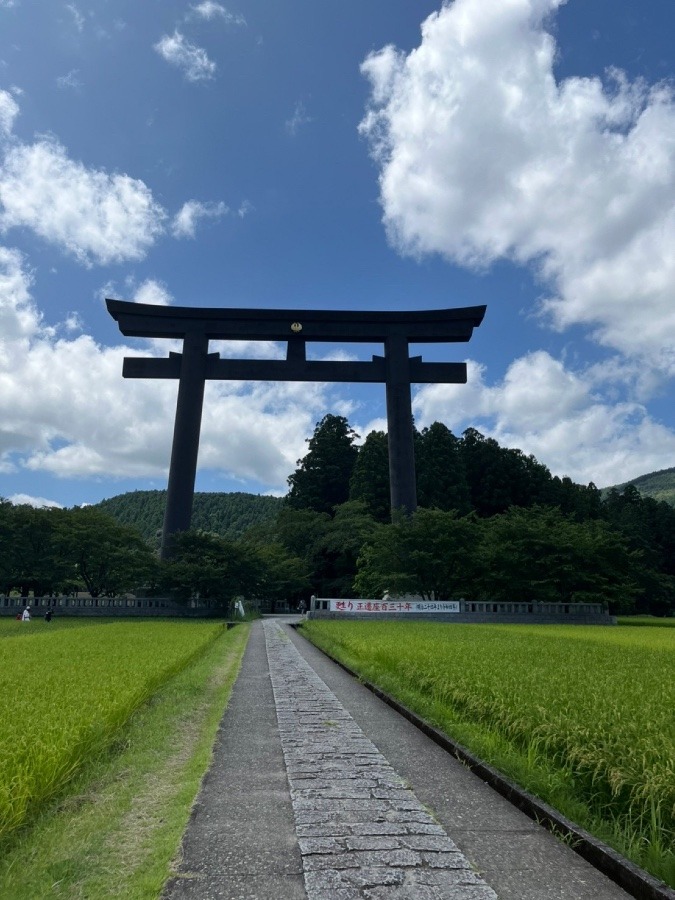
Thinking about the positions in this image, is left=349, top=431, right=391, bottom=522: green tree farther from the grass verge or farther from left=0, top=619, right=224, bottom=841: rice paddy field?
the grass verge

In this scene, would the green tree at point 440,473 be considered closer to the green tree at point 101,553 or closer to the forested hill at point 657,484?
the green tree at point 101,553

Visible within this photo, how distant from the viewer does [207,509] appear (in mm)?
104875

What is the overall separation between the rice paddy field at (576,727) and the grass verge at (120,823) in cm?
232

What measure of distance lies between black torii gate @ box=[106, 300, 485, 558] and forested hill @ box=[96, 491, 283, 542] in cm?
6584

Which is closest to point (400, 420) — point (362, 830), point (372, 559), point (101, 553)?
point (372, 559)

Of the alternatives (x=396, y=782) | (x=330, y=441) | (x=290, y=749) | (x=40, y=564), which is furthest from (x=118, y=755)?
(x=330, y=441)

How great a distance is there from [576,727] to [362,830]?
71.3 inches

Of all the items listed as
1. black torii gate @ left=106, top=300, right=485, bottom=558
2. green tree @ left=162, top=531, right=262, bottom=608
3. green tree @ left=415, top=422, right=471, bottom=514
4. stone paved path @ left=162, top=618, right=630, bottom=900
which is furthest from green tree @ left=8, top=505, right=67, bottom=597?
stone paved path @ left=162, top=618, right=630, bottom=900

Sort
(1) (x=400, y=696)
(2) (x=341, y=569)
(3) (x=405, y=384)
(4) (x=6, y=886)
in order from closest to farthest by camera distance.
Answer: (4) (x=6, y=886) < (1) (x=400, y=696) < (3) (x=405, y=384) < (2) (x=341, y=569)

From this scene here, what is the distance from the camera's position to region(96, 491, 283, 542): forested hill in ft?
321

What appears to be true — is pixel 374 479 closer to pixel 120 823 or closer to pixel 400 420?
pixel 400 420

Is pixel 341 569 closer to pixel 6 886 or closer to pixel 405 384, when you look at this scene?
pixel 405 384

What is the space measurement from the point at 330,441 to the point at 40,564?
32.1 m

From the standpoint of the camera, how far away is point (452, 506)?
1821 inches
